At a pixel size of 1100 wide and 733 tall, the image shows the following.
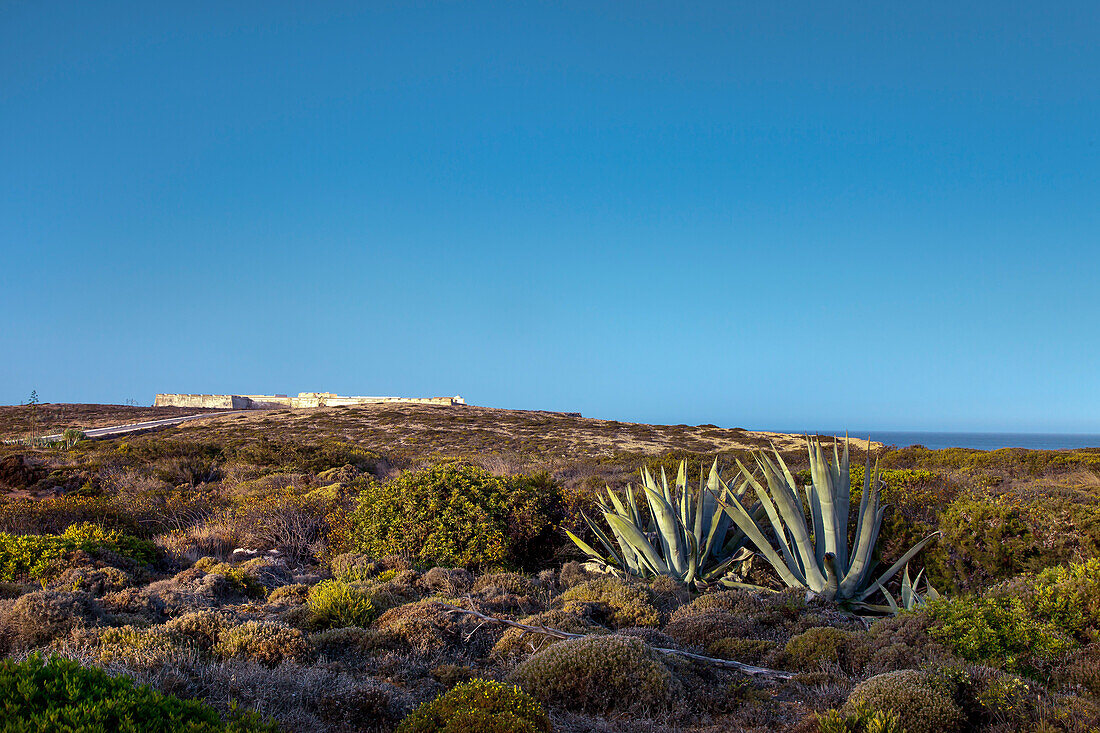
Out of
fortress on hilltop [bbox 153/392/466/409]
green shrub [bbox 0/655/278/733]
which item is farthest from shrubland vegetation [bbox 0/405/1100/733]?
fortress on hilltop [bbox 153/392/466/409]

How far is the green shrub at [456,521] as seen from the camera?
8.19 m

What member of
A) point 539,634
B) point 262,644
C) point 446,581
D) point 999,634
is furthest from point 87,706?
point 999,634

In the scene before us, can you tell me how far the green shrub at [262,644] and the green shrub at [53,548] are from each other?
3.60m

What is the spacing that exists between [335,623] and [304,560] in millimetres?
4039

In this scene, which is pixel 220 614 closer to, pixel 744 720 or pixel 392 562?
pixel 392 562

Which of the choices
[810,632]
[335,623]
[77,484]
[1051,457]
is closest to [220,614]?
[335,623]

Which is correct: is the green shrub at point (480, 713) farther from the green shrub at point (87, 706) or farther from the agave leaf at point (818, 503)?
the agave leaf at point (818, 503)

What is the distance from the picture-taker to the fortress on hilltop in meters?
64.6

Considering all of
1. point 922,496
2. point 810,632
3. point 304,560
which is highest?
point 922,496

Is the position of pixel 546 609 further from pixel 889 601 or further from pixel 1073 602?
pixel 1073 602

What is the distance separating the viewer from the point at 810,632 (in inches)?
189

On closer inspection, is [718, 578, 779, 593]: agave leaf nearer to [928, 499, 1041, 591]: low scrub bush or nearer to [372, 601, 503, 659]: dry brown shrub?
[928, 499, 1041, 591]: low scrub bush

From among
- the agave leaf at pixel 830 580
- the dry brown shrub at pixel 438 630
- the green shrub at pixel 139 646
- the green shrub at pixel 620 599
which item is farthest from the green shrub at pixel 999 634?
the green shrub at pixel 139 646

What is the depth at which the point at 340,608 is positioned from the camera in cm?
565
